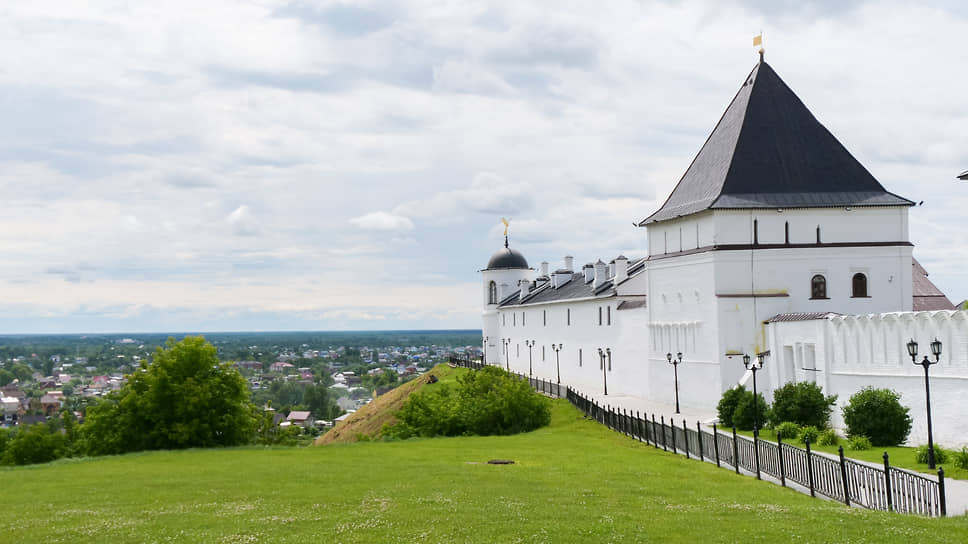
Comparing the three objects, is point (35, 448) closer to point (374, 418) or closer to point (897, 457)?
point (897, 457)

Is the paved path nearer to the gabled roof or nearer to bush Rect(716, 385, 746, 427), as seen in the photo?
bush Rect(716, 385, 746, 427)

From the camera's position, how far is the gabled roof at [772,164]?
37344 mm

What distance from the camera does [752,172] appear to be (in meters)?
38.2

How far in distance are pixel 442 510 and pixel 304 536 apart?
245 cm

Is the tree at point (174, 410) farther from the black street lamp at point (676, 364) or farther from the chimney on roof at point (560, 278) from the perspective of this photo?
the chimney on roof at point (560, 278)

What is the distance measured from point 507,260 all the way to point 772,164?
4567 cm

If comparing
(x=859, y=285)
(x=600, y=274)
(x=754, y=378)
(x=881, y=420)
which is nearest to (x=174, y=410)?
(x=754, y=378)

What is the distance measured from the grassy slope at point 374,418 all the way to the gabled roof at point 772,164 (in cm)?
2660

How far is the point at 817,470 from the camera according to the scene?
56.9ft

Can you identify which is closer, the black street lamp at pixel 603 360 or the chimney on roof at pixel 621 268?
the black street lamp at pixel 603 360

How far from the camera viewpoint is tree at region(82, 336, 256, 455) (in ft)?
101

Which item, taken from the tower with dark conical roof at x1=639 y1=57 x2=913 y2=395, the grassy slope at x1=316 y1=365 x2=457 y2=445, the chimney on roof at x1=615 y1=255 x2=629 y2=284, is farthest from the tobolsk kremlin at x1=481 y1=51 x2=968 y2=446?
the grassy slope at x1=316 y1=365 x2=457 y2=445

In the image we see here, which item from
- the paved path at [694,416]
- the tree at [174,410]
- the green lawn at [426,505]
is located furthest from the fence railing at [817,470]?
the tree at [174,410]

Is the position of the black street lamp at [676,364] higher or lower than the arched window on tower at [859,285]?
lower
